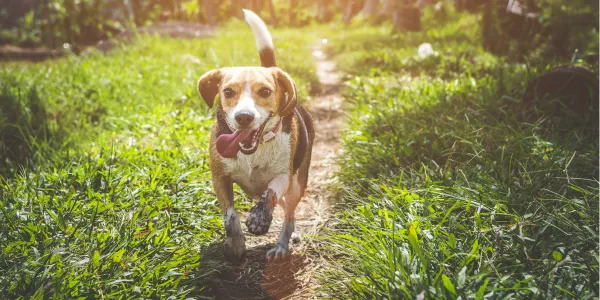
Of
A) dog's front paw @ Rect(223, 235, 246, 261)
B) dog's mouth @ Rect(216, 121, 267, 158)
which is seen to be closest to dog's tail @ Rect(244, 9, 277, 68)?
dog's mouth @ Rect(216, 121, 267, 158)

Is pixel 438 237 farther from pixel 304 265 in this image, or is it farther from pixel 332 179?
pixel 332 179

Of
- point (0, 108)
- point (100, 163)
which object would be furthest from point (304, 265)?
point (0, 108)

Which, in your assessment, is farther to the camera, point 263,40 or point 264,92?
point 263,40

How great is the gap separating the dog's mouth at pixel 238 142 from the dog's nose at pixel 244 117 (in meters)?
0.10

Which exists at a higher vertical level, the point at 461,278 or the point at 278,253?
the point at 461,278

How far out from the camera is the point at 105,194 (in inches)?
117

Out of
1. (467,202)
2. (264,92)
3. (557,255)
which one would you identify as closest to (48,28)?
(264,92)

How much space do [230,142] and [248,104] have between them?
24 cm

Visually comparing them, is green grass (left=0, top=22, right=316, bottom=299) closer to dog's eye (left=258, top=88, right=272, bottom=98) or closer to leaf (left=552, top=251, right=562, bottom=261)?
dog's eye (left=258, top=88, right=272, bottom=98)

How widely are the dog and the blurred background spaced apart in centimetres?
151

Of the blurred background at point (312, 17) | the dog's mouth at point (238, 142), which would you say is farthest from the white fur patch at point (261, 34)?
the blurred background at point (312, 17)

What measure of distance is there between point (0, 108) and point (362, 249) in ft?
13.8

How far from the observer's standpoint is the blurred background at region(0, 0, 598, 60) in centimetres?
666

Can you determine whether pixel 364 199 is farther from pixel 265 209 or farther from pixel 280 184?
pixel 265 209
